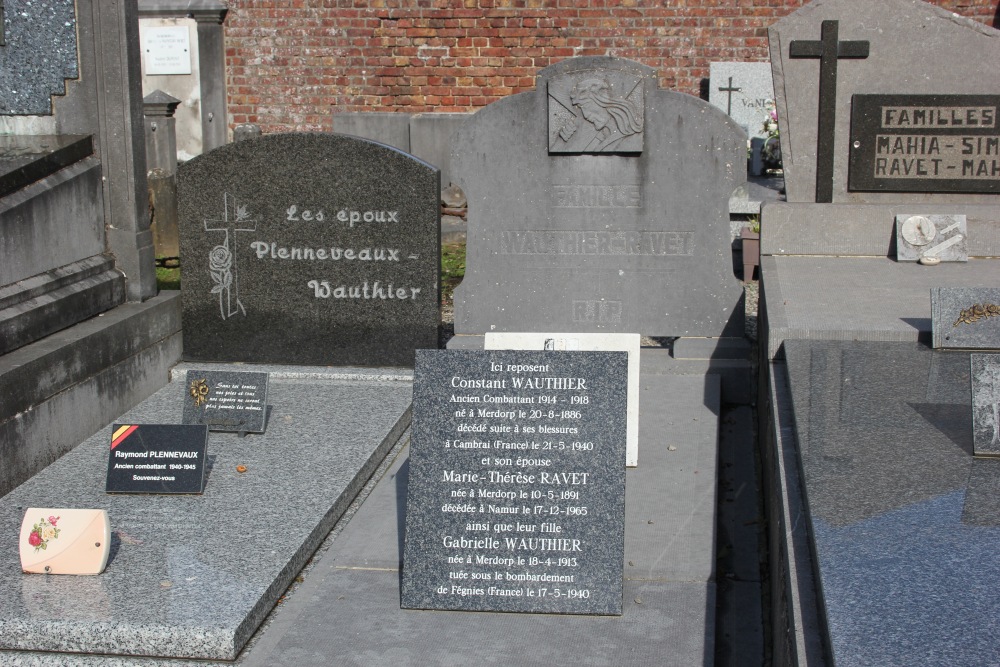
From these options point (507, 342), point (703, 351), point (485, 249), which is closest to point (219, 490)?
point (507, 342)

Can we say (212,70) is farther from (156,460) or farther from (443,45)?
(156,460)

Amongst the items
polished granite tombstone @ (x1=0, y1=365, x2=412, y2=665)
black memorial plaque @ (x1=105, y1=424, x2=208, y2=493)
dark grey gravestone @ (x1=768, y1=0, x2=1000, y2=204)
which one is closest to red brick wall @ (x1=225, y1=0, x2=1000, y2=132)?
dark grey gravestone @ (x1=768, y1=0, x2=1000, y2=204)

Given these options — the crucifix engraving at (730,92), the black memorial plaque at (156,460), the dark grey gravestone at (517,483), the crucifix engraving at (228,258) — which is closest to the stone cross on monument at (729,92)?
the crucifix engraving at (730,92)

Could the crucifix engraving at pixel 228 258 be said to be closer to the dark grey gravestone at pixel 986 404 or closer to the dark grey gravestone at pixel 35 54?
the dark grey gravestone at pixel 35 54

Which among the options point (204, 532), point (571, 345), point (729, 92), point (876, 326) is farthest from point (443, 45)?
point (204, 532)

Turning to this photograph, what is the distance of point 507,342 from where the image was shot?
4758mm

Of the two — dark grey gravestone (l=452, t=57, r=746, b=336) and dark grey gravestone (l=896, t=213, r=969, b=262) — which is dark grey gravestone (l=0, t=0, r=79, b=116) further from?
dark grey gravestone (l=896, t=213, r=969, b=262)

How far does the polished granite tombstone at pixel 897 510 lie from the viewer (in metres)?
2.28

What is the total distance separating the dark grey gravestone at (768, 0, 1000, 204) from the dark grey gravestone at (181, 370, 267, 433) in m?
3.45

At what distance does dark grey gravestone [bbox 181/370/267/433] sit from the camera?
16.6 ft

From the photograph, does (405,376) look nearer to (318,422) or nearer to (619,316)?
(318,422)

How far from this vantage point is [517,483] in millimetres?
3518

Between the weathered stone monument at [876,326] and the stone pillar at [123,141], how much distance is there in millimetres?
3396

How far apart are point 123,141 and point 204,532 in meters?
2.76
